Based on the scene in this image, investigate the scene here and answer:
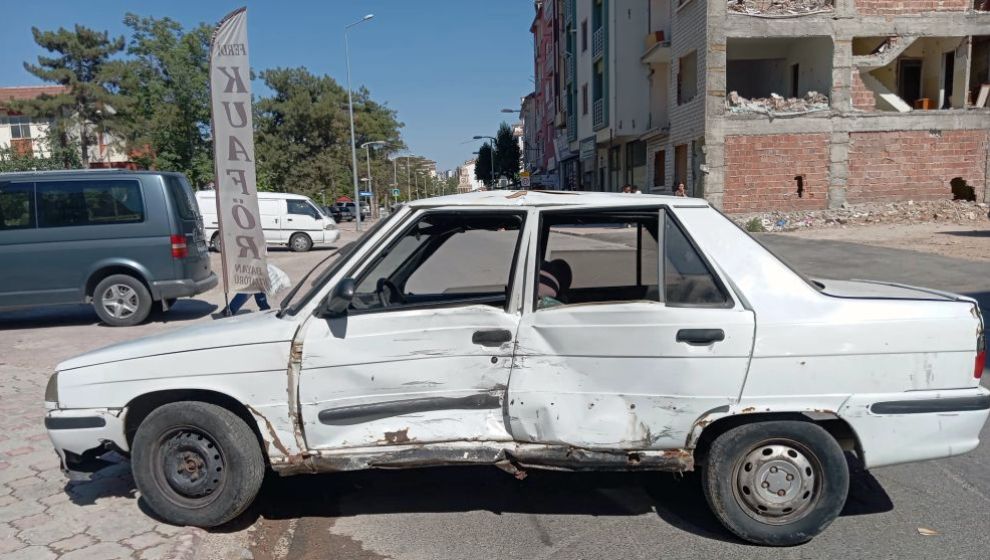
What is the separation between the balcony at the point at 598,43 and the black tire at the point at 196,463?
3273cm

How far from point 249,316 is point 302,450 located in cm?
88

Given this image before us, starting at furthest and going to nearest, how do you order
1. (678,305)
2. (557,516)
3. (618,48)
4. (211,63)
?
(618,48) → (211,63) → (557,516) → (678,305)

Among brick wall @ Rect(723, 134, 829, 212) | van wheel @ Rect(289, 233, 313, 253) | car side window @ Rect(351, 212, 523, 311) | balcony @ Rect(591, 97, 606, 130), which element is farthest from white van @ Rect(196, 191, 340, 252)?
car side window @ Rect(351, 212, 523, 311)

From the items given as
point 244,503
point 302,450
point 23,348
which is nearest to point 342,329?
point 302,450

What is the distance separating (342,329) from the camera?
3.49 meters

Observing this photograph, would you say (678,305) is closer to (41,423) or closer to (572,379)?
(572,379)

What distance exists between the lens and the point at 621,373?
11.3 feet

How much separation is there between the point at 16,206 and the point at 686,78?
24692 millimetres

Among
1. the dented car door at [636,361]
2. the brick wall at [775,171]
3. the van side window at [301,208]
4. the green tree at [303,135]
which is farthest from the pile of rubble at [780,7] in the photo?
the green tree at [303,135]

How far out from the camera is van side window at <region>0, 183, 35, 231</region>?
9.54m

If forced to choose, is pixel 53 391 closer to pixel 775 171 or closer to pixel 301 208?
pixel 301 208

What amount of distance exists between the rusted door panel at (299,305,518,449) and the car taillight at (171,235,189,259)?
712 cm

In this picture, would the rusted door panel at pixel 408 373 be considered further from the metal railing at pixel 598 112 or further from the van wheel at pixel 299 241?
the metal railing at pixel 598 112

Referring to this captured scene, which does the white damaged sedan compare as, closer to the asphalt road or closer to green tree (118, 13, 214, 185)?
the asphalt road
